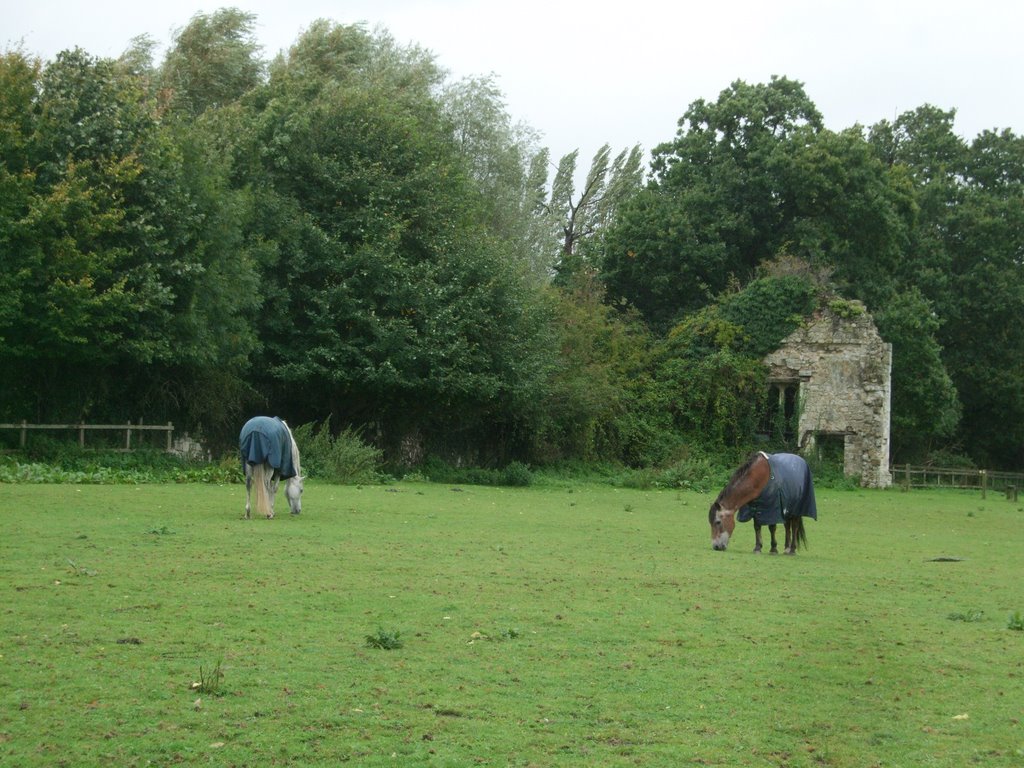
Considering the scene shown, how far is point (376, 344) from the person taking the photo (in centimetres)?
3297

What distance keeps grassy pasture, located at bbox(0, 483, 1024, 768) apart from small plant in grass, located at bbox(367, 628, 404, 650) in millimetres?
107

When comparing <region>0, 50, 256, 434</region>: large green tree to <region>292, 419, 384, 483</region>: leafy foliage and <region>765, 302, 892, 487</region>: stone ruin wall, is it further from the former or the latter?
<region>765, 302, 892, 487</region>: stone ruin wall

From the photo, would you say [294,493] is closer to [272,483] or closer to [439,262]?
[272,483]

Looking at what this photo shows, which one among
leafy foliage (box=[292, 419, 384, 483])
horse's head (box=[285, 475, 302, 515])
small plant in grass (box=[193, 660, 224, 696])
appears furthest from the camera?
leafy foliage (box=[292, 419, 384, 483])

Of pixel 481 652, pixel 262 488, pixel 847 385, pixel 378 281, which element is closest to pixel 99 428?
pixel 378 281

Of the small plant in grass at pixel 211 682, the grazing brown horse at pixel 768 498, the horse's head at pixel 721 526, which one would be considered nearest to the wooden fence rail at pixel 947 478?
the grazing brown horse at pixel 768 498

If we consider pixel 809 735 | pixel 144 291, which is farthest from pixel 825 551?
pixel 144 291

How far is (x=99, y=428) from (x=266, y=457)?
13.3 meters

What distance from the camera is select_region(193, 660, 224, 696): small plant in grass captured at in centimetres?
680

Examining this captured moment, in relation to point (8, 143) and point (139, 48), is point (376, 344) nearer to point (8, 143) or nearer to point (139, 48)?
point (8, 143)

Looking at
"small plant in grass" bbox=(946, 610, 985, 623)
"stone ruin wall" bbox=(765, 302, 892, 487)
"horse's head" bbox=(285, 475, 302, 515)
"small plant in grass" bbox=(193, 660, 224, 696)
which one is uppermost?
"stone ruin wall" bbox=(765, 302, 892, 487)

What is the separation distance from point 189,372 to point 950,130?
39.9m

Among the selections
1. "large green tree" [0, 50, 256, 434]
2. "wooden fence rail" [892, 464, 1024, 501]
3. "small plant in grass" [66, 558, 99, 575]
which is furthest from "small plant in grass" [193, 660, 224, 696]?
"wooden fence rail" [892, 464, 1024, 501]

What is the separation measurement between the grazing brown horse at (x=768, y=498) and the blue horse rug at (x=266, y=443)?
20.5 ft
